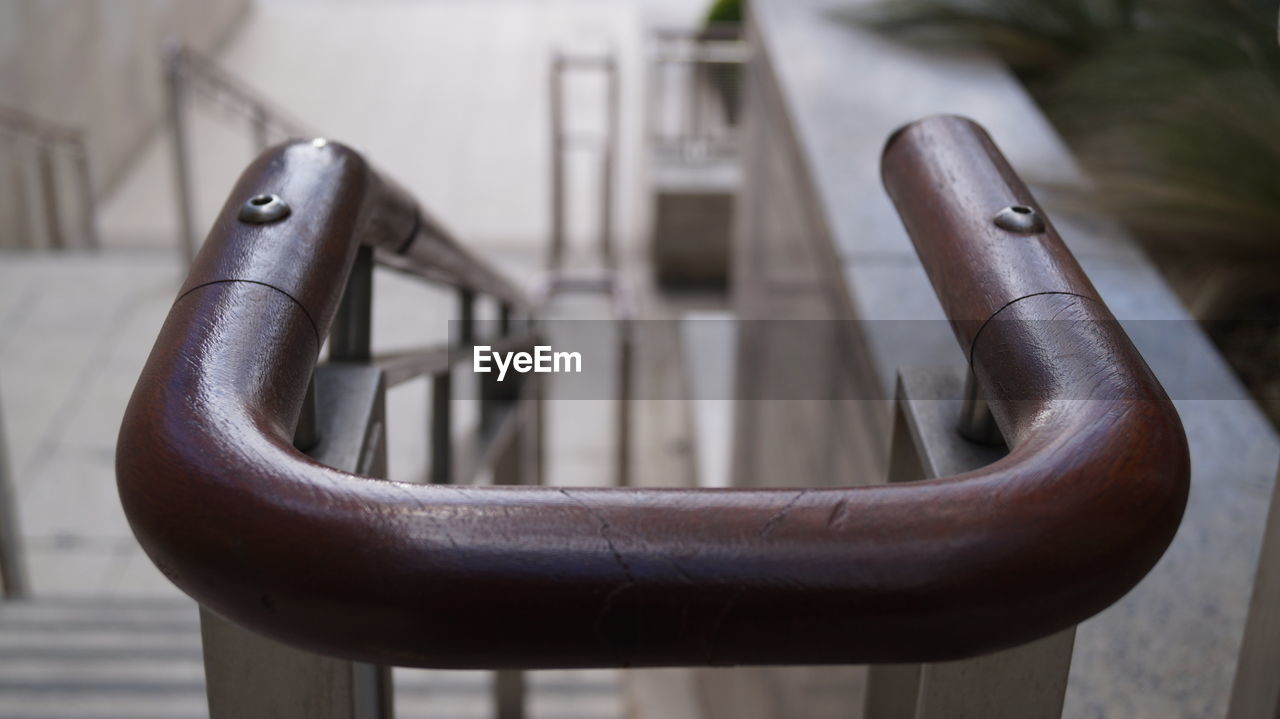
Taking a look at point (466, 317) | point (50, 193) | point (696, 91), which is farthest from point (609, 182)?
point (466, 317)

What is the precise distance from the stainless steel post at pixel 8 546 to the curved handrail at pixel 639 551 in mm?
2901

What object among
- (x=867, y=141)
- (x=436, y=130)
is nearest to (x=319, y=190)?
(x=867, y=141)

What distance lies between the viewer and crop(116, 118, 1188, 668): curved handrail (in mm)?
463

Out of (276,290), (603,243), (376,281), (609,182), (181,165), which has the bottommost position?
(603,243)

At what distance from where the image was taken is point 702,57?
25.7ft

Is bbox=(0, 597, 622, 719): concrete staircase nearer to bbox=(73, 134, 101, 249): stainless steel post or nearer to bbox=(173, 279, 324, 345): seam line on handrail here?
bbox=(173, 279, 324, 345): seam line on handrail

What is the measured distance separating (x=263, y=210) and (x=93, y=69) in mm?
8131

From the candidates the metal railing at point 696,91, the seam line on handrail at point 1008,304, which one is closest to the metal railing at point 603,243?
the metal railing at point 696,91

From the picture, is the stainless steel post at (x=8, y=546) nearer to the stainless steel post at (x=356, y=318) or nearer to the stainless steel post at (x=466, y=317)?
the stainless steel post at (x=466, y=317)

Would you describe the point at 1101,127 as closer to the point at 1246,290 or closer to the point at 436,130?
the point at 1246,290

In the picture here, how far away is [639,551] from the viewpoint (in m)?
0.46

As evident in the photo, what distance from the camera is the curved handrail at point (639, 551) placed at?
0.46m

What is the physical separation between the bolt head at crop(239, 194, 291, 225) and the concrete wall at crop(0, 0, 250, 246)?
6.15 meters

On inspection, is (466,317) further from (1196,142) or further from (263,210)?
(263,210)
